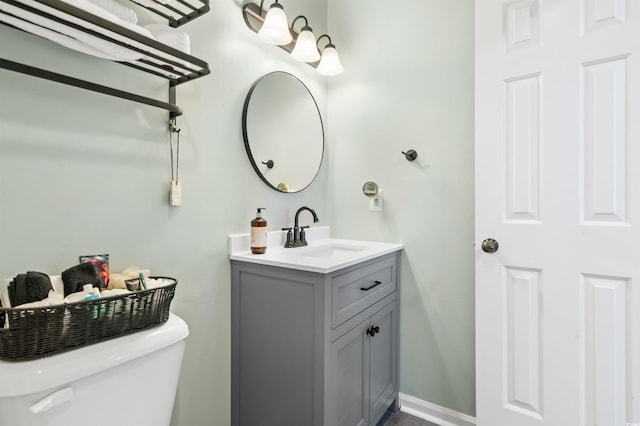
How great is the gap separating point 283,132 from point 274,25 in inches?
20.5

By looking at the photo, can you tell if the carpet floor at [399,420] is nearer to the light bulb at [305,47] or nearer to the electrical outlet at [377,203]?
the electrical outlet at [377,203]

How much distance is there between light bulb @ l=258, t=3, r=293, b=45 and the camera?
4.96 ft

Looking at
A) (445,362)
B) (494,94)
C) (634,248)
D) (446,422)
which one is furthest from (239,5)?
(446,422)

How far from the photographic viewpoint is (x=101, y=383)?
0.78m

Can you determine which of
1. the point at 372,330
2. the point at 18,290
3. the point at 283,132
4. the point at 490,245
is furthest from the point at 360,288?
the point at 18,290

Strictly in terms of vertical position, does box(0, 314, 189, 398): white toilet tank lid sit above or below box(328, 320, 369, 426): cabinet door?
above

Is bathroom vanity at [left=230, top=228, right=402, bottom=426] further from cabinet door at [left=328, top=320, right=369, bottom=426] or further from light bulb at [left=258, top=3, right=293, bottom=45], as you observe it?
light bulb at [left=258, top=3, right=293, bottom=45]

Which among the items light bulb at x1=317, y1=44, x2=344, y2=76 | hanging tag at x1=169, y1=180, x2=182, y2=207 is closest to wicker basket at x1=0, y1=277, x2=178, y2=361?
hanging tag at x1=169, y1=180, x2=182, y2=207

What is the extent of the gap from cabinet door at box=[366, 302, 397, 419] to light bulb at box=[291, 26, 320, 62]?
1413mm

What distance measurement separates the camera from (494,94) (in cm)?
139

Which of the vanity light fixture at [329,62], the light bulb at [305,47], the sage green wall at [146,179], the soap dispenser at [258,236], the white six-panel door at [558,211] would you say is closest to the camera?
the sage green wall at [146,179]

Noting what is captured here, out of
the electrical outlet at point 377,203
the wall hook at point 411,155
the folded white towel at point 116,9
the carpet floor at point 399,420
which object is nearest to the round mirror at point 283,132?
the electrical outlet at point 377,203

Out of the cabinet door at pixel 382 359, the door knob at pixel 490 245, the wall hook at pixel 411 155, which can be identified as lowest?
the cabinet door at pixel 382 359

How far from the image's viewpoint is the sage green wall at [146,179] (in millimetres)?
915
